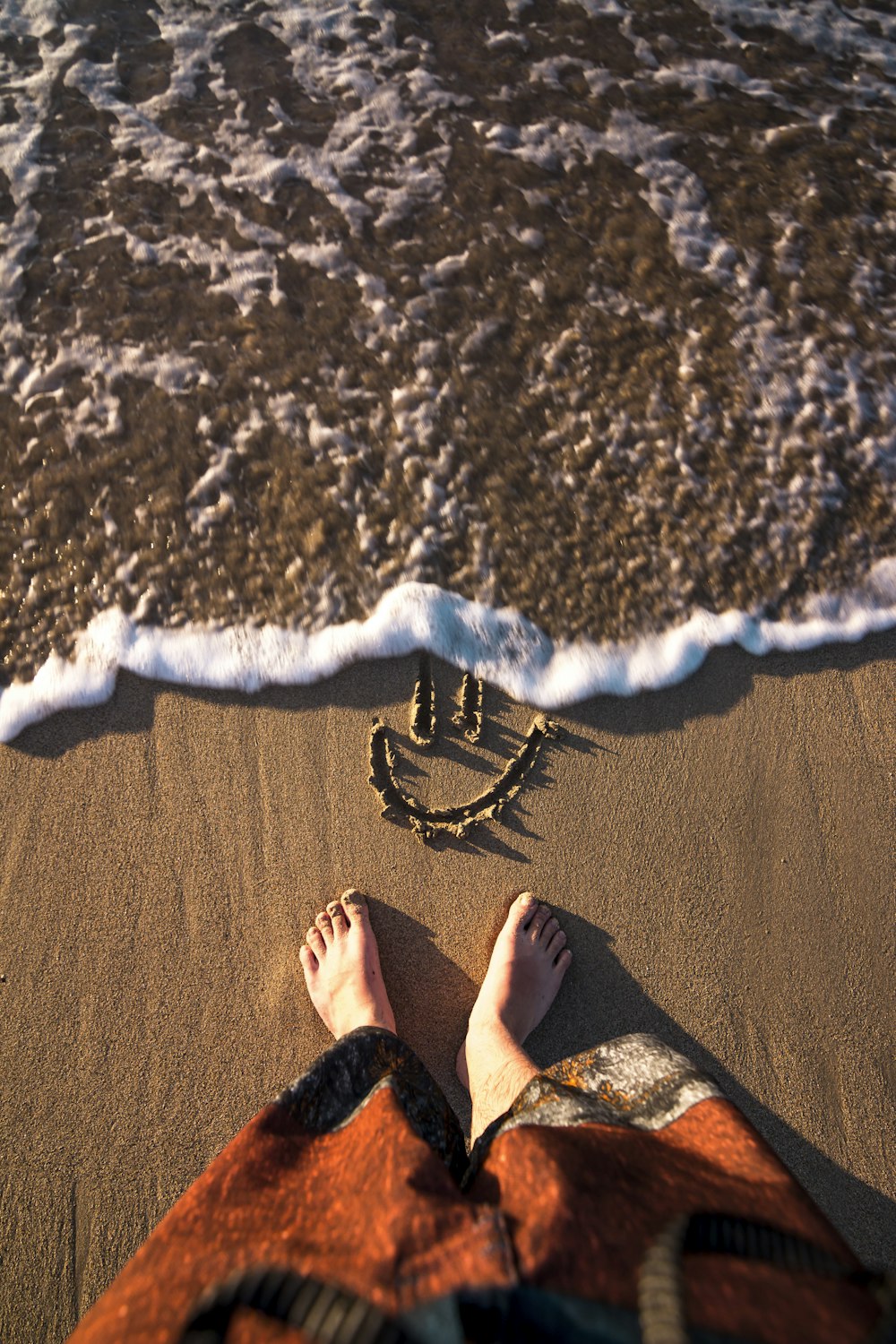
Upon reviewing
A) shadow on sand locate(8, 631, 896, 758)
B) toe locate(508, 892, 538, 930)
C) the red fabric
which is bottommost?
toe locate(508, 892, 538, 930)

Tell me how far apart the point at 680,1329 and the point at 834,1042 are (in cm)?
112

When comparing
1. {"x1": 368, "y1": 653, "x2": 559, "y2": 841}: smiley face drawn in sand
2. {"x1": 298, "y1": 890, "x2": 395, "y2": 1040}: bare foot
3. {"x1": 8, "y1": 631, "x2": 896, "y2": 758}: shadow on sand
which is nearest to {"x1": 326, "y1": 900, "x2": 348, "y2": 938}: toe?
{"x1": 298, "y1": 890, "x2": 395, "y2": 1040}: bare foot

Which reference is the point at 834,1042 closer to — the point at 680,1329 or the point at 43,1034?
the point at 680,1329

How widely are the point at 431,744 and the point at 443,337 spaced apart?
122 cm

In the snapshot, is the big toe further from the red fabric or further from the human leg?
the red fabric

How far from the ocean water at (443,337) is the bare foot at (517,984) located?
0.57 m

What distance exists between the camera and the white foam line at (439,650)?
205 cm

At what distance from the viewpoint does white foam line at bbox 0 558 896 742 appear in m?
2.05

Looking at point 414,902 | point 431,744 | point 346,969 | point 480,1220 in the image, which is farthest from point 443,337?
point 480,1220

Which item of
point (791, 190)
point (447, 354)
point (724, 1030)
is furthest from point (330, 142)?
point (724, 1030)

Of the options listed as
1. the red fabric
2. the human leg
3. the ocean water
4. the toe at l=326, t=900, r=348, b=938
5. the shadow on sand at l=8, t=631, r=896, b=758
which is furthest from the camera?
the ocean water

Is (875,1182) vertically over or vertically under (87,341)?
under

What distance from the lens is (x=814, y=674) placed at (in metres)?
2.04

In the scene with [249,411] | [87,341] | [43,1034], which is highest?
[87,341]
